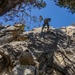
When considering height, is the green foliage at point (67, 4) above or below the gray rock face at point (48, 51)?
above

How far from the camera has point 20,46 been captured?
15992 mm

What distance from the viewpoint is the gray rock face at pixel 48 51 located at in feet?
45.5

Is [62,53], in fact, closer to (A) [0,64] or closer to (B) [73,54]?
(B) [73,54]

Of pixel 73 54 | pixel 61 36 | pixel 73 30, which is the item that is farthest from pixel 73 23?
pixel 73 54

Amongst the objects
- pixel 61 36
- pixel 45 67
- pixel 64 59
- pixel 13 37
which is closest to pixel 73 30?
pixel 61 36

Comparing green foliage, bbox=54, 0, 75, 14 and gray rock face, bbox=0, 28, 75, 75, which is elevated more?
green foliage, bbox=54, 0, 75, 14

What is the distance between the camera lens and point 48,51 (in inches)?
587

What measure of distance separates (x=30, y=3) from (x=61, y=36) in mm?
5236

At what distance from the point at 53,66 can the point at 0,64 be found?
303 centimetres

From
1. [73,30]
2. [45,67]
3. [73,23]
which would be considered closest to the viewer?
[45,67]

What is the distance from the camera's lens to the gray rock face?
1385cm

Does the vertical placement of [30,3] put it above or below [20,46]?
above

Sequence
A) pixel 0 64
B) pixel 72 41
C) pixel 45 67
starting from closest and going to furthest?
pixel 45 67
pixel 0 64
pixel 72 41

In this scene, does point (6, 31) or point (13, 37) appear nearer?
point (13, 37)
